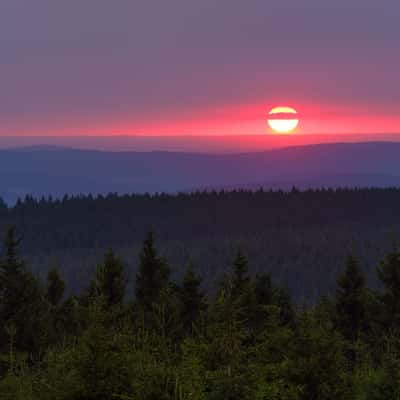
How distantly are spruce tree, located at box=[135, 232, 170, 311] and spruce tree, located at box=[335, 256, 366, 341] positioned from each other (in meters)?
11.5

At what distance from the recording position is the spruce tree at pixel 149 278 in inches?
1716

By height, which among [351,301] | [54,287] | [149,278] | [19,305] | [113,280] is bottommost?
[351,301]

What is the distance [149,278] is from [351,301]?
43.8ft

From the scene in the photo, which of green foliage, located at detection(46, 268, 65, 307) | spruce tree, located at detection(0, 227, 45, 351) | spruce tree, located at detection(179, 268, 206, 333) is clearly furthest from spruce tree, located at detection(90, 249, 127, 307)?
green foliage, located at detection(46, 268, 65, 307)

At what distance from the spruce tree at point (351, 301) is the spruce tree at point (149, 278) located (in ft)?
37.6

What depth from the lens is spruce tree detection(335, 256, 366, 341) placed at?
139 feet

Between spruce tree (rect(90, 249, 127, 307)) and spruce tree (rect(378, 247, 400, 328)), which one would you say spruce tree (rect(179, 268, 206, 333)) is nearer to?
spruce tree (rect(90, 249, 127, 307))

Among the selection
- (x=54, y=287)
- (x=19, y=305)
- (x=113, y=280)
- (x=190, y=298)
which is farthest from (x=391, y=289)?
(x=54, y=287)

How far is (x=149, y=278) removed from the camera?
44.2 metres

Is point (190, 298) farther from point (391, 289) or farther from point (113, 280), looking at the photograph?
point (391, 289)

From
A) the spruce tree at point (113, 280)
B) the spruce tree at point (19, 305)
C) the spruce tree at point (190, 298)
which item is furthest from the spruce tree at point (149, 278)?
the spruce tree at point (19, 305)

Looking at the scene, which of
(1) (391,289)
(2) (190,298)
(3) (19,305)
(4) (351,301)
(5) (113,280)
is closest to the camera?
(3) (19,305)

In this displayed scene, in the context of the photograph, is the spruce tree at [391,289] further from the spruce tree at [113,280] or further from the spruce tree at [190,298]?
the spruce tree at [113,280]

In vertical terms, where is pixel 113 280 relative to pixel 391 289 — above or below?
above
